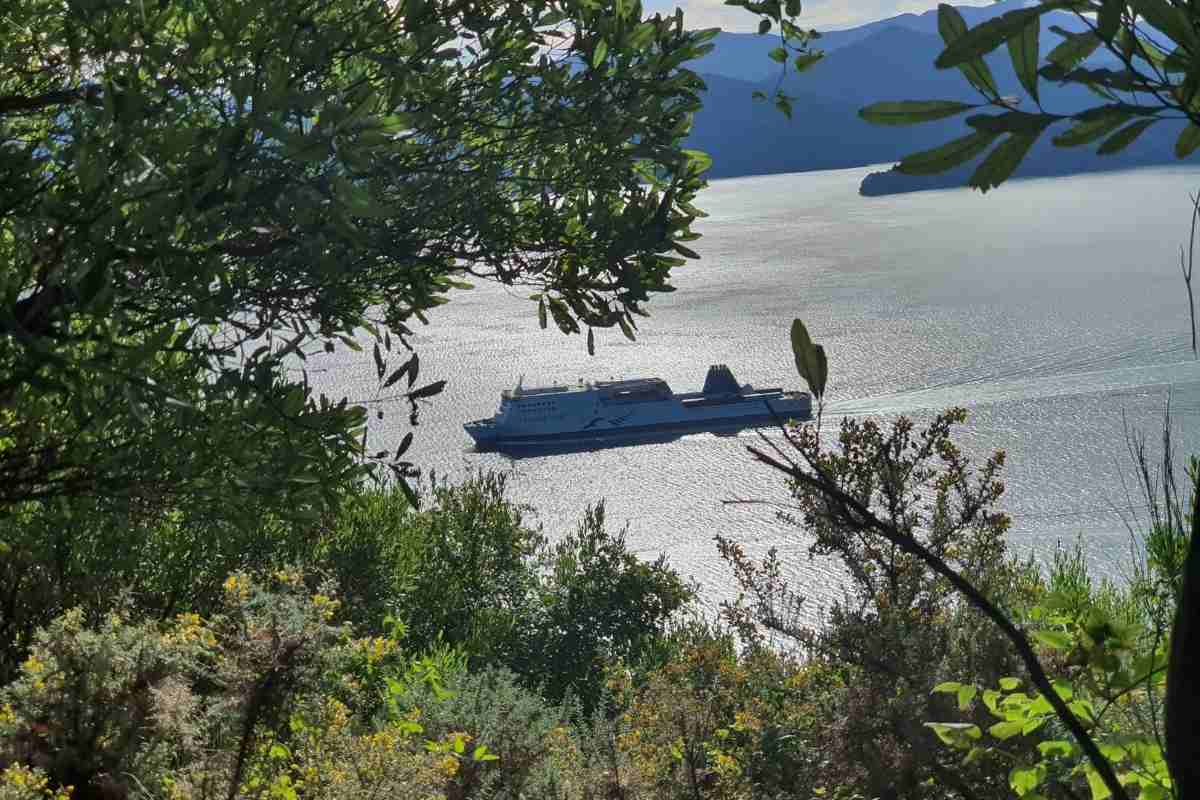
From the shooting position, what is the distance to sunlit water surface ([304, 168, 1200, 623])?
84.5ft

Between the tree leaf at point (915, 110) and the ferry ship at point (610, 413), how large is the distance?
112 ft

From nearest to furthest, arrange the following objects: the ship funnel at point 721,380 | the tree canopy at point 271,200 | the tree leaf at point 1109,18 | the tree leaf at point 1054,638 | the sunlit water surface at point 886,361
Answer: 1. the tree leaf at point 1109,18
2. the tree leaf at point 1054,638
3. the tree canopy at point 271,200
4. the sunlit water surface at point 886,361
5. the ship funnel at point 721,380

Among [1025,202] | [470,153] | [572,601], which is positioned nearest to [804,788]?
[470,153]

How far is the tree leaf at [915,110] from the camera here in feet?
2.73

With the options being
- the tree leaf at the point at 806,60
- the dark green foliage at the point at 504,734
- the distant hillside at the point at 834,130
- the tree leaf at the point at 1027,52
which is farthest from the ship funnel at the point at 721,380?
the distant hillside at the point at 834,130

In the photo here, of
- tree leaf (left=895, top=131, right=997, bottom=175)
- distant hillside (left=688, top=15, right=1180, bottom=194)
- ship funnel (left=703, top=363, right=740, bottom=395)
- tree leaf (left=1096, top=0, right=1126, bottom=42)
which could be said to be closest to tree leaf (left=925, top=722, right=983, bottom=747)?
tree leaf (left=895, top=131, right=997, bottom=175)

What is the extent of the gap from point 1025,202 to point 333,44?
9186 centimetres

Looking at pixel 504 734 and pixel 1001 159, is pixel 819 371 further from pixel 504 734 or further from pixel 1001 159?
pixel 504 734

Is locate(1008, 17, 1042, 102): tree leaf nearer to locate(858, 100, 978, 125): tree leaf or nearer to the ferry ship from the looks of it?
locate(858, 100, 978, 125): tree leaf

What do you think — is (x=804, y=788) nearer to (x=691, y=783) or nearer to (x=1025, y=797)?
(x=691, y=783)

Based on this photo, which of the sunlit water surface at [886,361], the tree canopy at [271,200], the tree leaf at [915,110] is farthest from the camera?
the sunlit water surface at [886,361]

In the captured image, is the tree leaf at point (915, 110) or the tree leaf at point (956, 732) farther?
the tree leaf at point (956, 732)

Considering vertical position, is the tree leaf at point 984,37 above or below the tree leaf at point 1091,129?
above

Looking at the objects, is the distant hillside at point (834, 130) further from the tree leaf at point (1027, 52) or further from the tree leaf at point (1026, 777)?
the tree leaf at point (1027, 52)
